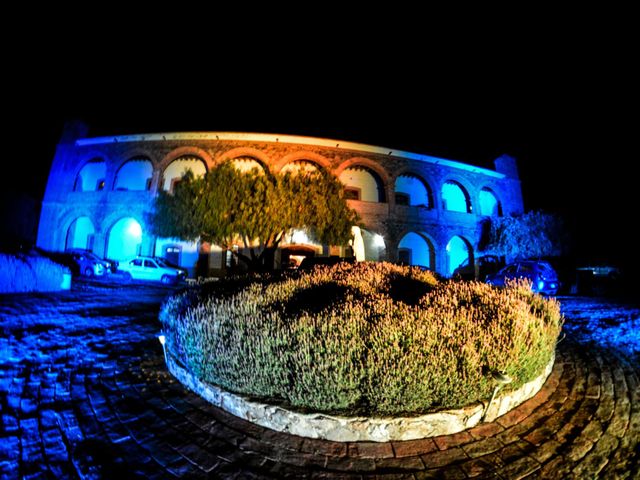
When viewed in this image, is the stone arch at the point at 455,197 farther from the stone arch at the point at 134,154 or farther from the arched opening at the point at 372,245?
the stone arch at the point at 134,154

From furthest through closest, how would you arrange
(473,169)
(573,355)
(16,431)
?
(473,169)
(573,355)
(16,431)

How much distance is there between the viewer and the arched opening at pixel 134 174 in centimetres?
2136

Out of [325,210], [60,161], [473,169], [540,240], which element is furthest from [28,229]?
[540,240]

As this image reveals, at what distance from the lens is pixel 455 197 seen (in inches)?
944

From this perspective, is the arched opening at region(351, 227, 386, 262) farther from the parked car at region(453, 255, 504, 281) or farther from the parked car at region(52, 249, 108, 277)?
the parked car at region(52, 249, 108, 277)

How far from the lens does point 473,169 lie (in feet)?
76.1

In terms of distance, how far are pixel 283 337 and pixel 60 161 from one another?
89.6 ft

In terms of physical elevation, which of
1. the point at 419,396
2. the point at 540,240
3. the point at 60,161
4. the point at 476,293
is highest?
the point at 60,161

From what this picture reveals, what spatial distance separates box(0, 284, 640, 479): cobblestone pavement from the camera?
2.27 m

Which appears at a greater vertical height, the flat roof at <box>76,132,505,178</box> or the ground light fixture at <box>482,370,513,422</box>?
the flat roof at <box>76,132,505,178</box>

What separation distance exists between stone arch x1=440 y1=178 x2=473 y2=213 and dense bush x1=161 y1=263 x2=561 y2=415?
68.8 ft

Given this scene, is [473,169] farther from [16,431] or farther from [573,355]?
[16,431]

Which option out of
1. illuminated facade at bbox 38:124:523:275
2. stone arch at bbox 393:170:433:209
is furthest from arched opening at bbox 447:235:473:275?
stone arch at bbox 393:170:433:209

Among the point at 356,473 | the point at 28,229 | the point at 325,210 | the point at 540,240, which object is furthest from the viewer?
the point at 28,229
